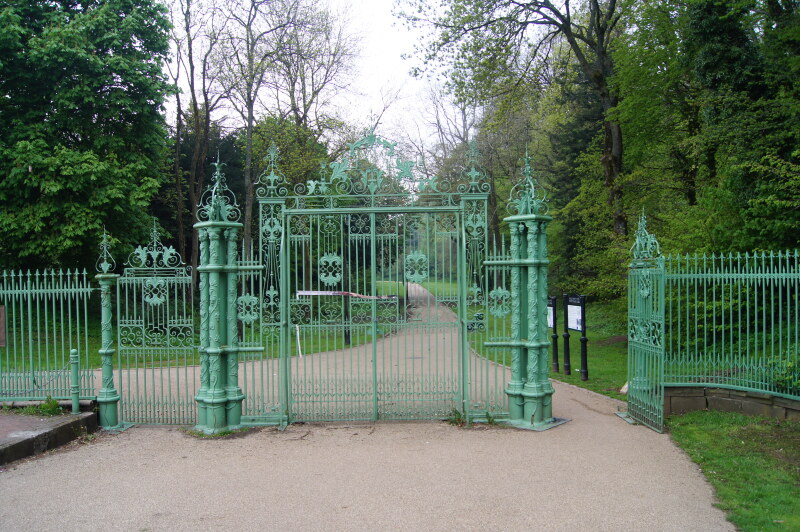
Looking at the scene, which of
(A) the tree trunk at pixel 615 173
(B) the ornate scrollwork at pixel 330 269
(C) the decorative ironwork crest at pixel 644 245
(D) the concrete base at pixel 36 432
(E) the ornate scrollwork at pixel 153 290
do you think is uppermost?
(A) the tree trunk at pixel 615 173

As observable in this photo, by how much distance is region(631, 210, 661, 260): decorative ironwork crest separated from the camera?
26.7ft

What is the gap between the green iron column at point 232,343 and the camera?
8.27 meters

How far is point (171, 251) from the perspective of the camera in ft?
27.9

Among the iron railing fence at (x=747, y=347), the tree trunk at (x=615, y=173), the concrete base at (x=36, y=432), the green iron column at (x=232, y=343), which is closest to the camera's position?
the concrete base at (x=36, y=432)

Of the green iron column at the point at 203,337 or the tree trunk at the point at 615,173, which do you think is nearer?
the green iron column at the point at 203,337

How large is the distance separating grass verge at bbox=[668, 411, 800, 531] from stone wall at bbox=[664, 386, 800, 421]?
16cm

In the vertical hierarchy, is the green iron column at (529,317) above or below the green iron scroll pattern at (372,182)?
below

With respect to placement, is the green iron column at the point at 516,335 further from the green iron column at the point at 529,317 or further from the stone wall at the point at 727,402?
the stone wall at the point at 727,402

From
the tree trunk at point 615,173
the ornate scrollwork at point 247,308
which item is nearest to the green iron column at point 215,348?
the ornate scrollwork at point 247,308

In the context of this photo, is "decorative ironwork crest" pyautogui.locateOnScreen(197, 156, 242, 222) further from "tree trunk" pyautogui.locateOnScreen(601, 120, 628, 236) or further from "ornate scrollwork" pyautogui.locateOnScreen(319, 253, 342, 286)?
"tree trunk" pyautogui.locateOnScreen(601, 120, 628, 236)

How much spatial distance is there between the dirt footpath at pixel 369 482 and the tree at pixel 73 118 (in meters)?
11.1

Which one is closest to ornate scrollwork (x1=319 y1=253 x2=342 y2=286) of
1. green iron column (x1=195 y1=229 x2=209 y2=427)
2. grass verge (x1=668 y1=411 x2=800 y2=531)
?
green iron column (x1=195 y1=229 x2=209 y2=427)

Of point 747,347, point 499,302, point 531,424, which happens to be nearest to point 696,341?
point 747,347

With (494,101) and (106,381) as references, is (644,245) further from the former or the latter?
(494,101)
